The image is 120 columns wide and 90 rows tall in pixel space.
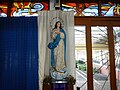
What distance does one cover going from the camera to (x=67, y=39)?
3713 millimetres

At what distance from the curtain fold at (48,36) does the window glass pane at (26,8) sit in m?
0.30

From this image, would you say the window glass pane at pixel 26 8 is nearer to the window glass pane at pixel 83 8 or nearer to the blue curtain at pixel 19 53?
the blue curtain at pixel 19 53

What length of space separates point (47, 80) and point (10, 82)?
84cm

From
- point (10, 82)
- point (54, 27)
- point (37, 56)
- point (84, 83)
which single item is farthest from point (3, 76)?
point (84, 83)

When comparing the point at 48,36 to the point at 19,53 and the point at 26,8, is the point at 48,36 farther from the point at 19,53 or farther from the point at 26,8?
the point at 26,8

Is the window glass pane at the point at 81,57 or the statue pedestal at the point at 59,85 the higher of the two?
the window glass pane at the point at 81,57

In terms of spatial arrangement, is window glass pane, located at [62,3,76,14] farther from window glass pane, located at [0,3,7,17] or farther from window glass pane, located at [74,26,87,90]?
window glass pane, located at [0,3,7,17]

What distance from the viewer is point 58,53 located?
11.9ft

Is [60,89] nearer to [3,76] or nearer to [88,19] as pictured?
[3,76]

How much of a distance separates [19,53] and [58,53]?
0.83 meters

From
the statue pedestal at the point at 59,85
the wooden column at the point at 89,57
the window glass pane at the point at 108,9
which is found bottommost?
the statue pedestal at the point at 59,85

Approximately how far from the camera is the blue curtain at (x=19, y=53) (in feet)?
11.7

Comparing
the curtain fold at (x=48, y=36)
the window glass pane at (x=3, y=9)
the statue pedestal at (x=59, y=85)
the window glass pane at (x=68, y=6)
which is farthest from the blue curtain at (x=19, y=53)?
the window glass pane at (x=68, y=6)

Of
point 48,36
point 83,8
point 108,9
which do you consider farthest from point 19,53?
point 108,9
